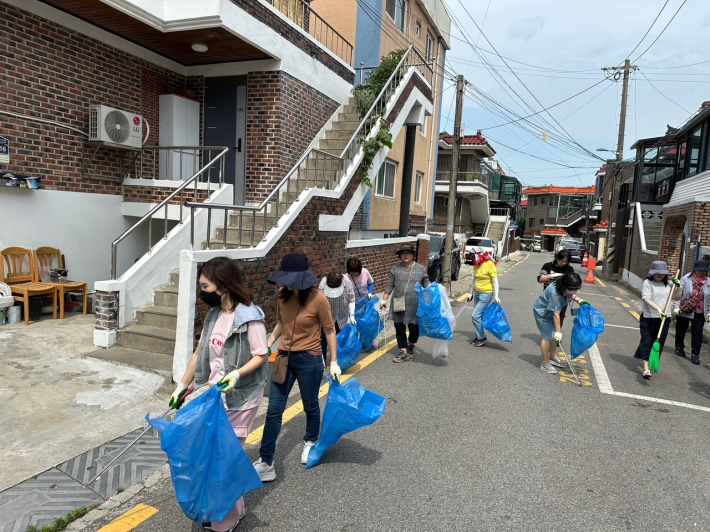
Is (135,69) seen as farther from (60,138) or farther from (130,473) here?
(130,473)

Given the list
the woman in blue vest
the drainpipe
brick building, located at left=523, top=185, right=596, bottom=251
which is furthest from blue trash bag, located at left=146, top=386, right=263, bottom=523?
brick building, located at left=523, top=185, right=596, bottom=251

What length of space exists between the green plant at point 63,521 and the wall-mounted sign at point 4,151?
219 inches

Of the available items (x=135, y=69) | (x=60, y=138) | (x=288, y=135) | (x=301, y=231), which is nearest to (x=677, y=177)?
(x=288, y=135)

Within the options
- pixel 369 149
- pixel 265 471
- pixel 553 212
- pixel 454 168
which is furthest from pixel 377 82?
pixel 553 212

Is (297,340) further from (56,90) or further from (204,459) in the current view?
(56,90)

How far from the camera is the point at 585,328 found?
6.04 meters

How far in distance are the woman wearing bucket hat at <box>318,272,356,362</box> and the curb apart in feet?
8.00

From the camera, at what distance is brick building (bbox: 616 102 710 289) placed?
11609mm

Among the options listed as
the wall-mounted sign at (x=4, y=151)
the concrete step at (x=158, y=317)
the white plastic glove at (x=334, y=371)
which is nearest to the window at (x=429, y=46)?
the wall-mounted sign at (x=4, y=151)

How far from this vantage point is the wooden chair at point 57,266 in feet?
22.3

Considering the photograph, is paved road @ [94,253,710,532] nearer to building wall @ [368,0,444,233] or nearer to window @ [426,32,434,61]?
building wall @ [368,0,444,233]

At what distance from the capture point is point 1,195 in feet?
21.3

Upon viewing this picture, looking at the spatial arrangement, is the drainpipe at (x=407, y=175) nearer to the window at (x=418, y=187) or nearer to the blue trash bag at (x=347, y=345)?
the window at (x=418, y=187)

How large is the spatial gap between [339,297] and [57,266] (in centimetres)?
475
